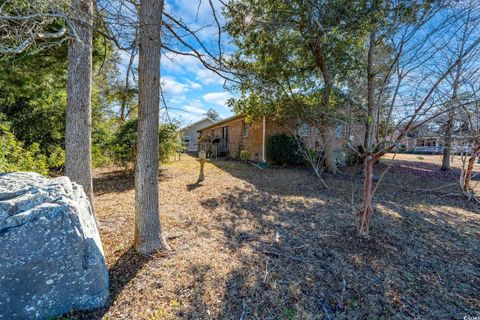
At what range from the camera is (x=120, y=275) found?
2.60m

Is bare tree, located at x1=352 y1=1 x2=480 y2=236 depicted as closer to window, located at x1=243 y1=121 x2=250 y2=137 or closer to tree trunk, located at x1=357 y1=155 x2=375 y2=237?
tree trunk, located at x1=357 y1=155 x2=375 y2=237

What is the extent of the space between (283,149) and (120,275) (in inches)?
400

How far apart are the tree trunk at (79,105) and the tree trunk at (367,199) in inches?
163

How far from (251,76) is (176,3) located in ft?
5.68

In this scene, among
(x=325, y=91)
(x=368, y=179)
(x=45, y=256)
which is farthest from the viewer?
(x=325, y=91)

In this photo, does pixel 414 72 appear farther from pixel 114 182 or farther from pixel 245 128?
pixel 245 128

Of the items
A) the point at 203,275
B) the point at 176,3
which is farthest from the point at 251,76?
the point at 203,275

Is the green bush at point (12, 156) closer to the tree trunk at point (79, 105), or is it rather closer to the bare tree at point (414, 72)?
the tree trunk at point (79, 105)

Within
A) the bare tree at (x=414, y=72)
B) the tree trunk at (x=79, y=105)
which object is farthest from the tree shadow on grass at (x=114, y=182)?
the bare tree at (x=414, y=72)

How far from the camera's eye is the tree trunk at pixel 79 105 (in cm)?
318

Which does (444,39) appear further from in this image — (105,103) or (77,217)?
(105,103)

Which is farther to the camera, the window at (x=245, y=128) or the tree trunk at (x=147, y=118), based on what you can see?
the window at (x=245, y=128)

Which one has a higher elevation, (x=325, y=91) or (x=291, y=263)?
(x=325, y=91)

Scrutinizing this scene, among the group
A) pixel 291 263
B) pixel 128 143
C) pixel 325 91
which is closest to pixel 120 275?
pixel 291 263
